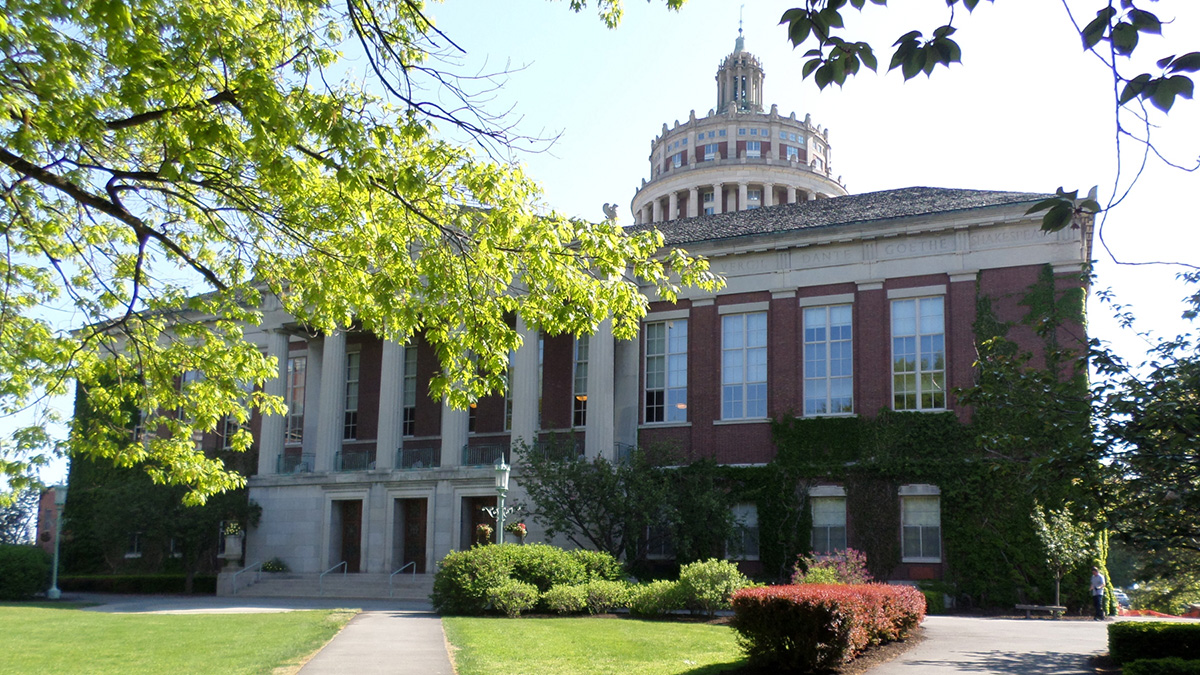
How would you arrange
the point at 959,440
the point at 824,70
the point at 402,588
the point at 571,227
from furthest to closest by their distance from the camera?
the point at 402,588
the point at 959,440
the point at 571,227
the point at 824,70

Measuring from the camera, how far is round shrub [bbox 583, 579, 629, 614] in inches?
969

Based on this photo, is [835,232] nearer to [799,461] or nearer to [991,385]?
[799,461]

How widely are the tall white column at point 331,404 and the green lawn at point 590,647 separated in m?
20.3

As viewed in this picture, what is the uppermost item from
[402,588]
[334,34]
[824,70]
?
[334,34]

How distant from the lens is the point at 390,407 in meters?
39.6

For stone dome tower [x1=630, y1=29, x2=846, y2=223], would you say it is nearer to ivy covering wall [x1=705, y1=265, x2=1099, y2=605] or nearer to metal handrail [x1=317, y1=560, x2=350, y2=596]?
metal handrail [x1=317, y1=560, x2=350, y2=596]

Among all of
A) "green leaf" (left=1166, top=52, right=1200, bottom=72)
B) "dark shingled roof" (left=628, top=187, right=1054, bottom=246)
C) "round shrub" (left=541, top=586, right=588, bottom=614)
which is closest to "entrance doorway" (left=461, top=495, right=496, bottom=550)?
"dark shingled roof" (left=628, top=187, right=1054, bottom=246)

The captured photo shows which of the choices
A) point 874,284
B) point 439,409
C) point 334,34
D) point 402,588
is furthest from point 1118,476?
point 439,409

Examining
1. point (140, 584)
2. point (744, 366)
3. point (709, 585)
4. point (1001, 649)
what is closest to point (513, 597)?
point (709, 585)

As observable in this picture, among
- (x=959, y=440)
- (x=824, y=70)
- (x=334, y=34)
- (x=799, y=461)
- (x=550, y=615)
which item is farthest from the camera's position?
(x=799, y=461)

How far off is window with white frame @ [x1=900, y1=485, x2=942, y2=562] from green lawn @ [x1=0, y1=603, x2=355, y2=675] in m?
16.1

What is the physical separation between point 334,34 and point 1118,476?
34.7ft

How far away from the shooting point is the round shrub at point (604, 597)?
24625mm

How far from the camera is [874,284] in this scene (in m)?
32.8
